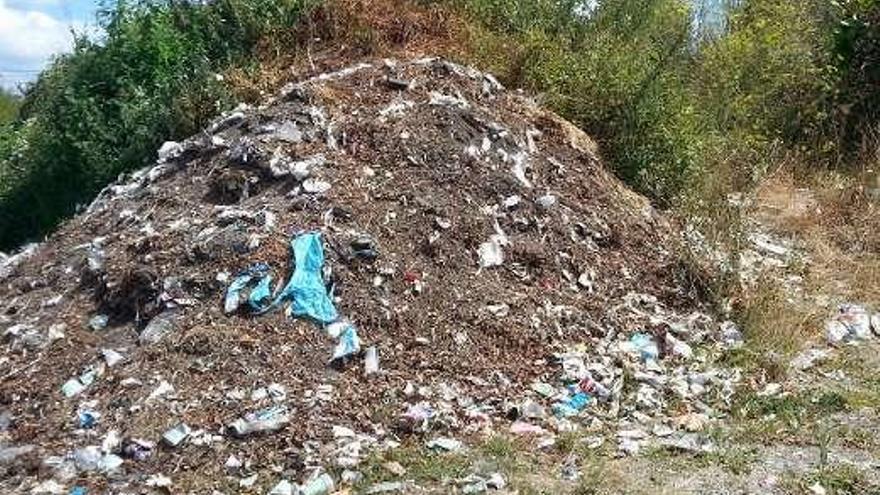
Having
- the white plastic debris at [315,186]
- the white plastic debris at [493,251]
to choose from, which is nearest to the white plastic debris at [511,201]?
the white plastic debris at [493,251]

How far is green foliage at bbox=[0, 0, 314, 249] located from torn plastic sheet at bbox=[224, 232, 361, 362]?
2.00m

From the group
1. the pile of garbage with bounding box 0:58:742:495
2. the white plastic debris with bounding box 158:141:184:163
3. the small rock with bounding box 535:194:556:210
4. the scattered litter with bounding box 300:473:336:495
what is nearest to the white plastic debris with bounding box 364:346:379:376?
the pile of garbage with bounding box 0:58:742:495

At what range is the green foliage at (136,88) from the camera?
643 centimetres

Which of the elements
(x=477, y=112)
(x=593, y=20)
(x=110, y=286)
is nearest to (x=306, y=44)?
(x=477, y=112)

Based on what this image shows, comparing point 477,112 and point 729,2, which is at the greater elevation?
point 729,2

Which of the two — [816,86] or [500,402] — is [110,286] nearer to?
[500,402]

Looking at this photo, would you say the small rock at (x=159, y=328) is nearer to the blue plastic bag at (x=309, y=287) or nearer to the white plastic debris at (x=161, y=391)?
the white plastic debris at (x=161, y=391)

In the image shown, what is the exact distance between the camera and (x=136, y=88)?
261 inches

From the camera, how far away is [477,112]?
225 inches

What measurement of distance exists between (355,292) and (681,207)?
2570 mm

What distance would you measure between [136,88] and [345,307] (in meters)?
2.90

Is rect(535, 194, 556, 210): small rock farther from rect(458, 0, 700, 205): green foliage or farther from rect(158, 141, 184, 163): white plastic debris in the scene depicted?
rect(158, 141, 184, 163): white plastic debris

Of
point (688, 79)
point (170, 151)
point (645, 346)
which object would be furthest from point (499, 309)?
point (688, 79)

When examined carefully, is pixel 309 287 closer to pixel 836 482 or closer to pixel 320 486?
pixel 320 486
